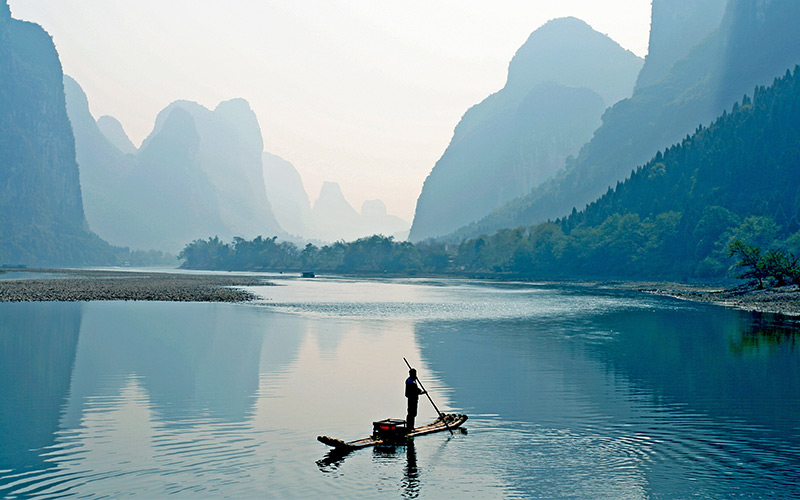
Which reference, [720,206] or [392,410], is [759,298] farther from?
[392,410]

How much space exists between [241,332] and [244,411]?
2961 cm

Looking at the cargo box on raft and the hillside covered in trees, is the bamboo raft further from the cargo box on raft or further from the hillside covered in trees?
the hillside covered in trees

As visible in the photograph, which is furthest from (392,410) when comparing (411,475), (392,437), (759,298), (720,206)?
(720,206)

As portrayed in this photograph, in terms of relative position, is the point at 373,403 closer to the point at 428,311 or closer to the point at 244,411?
the point at 244,411

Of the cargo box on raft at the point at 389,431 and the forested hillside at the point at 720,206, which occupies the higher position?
the forested hillside at the point at 720,206

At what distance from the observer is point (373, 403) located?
98.9 feet

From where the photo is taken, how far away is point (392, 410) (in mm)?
28875

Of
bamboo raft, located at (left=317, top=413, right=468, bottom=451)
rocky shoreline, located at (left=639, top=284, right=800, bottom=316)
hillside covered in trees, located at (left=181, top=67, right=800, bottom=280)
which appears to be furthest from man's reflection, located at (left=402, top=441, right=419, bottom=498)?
hillside covered in trees, located at (left=181, top=67, right=800, bottom=280)

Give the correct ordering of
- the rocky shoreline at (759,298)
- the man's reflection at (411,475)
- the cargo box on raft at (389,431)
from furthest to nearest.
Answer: the rocky shoreline at (759,298), the cargo box on raft at (389,431), the man's reflection at (411,475)

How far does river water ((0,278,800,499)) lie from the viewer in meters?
18.9

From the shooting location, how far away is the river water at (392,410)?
61.9ft

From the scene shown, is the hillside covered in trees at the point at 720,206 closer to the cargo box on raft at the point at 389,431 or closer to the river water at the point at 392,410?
the river water at the point at 392,410

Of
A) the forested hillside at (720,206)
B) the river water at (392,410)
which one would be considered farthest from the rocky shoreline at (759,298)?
the forested hillside at (720,206)

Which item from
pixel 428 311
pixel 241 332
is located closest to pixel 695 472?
pixel 241 332
